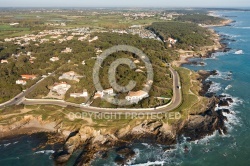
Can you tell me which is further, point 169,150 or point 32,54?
point 32,54

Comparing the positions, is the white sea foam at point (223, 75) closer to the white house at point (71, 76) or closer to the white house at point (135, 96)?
the white house at point (135, 96)

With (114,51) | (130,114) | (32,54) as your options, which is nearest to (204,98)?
(130,114)

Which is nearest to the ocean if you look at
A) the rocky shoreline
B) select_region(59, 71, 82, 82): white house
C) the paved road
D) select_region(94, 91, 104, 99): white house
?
the rocky shoreline

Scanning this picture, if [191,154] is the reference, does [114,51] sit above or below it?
above

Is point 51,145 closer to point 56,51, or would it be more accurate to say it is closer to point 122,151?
point 122,151

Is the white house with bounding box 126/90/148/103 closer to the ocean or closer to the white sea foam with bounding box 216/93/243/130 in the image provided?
the ocean

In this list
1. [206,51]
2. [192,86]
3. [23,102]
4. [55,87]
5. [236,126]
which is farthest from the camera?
[206,51]

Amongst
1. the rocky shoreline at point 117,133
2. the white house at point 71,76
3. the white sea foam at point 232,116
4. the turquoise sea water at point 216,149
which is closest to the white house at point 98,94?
the white house at point 71,76

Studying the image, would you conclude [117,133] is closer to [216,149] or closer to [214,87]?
[216,149]

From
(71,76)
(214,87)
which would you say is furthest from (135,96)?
(214,87)
